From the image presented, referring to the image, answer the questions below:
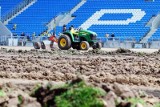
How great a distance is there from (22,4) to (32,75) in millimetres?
36986

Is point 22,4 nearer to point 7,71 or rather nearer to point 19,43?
point 19,43

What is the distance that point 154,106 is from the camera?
4973 millimetres

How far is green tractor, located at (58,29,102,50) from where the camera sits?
24.6 metres

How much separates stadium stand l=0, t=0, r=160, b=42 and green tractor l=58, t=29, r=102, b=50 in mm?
13193

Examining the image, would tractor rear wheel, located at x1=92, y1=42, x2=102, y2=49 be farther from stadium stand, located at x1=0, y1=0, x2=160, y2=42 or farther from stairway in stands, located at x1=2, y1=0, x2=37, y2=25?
stairway in stands, located at x1=2, y1=0, x2=37, y2=25

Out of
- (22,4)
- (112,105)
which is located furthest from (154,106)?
(22,4)

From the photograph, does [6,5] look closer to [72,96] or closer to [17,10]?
[17,10]

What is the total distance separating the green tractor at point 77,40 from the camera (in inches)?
967

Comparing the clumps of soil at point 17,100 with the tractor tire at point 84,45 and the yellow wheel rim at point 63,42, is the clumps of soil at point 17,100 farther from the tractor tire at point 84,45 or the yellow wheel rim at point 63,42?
the tractor tire at point 84,45

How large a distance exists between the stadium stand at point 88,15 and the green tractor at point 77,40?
1319cm

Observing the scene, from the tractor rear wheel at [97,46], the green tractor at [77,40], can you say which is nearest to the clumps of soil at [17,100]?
the green tractor at [77,40]

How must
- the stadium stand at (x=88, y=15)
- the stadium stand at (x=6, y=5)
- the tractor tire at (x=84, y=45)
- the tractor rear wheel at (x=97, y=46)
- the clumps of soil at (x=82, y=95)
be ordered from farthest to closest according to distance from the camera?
the stadium stand at (x=6, y=5), the stadium stand at (x=88, y=15), the tractor rear wheel at (x=97, y=46), the tractor tire at (x=84, y=45), the clumps of soil at (x=82, y=95)

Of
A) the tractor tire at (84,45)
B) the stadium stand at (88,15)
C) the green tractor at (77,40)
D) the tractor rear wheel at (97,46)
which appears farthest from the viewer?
the stadium stand at (88,15)

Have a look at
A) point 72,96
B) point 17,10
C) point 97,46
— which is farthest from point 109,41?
point 72,96
